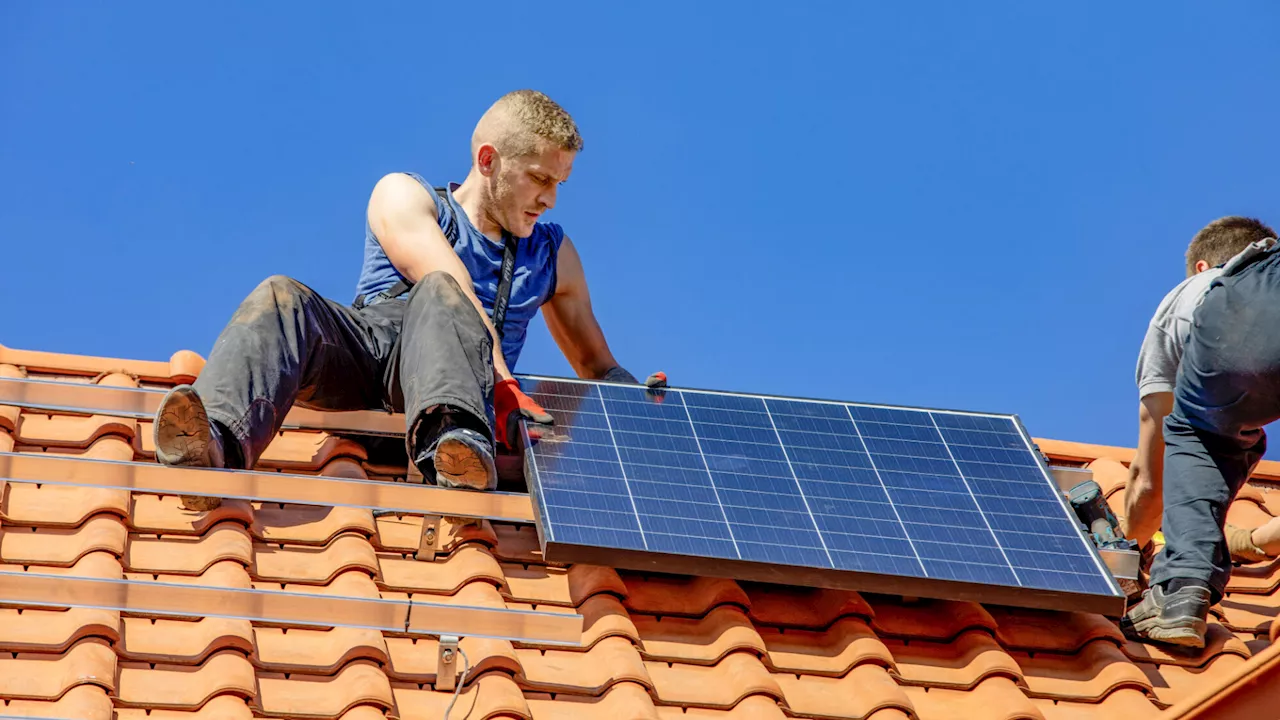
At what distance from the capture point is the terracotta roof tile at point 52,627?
4242 mm

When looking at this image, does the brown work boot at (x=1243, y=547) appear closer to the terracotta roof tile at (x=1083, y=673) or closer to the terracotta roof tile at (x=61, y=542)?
the terracotta roof tile at (x=1083, y=673)

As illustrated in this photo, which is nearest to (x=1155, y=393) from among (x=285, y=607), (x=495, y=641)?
(x=495, y=641)

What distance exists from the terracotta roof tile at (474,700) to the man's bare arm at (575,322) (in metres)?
2.82

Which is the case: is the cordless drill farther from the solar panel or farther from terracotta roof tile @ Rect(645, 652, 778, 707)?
terracotta roof tile @ Rect(645, 652, 778, 707)

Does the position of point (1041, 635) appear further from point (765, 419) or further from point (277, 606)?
point (277, 606)

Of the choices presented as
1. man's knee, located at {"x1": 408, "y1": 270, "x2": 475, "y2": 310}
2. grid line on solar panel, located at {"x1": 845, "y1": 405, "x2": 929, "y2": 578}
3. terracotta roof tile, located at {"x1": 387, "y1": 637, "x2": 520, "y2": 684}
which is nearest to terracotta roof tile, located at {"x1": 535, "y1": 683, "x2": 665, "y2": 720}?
terracotta roof tile, located at {"x1": 387, "y1": 637, "x2": 520, "y2": 684}

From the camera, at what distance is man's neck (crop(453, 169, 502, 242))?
6.48 metres

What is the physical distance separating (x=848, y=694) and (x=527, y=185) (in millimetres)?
2609

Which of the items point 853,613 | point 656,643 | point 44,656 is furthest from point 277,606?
point 853,613

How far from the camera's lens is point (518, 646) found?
Answer: 15.3ft

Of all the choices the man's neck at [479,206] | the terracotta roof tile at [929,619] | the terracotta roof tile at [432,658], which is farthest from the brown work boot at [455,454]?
the man's neck at [479,206]

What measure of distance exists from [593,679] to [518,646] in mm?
266

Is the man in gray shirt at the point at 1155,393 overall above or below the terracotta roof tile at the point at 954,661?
above

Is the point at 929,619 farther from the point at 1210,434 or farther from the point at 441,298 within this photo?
the point at 441,298
